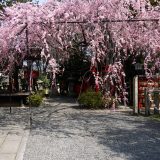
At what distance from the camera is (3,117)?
54.6ft

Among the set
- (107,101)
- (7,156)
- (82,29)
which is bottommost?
(7,156)

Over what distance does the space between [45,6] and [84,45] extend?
2.30 m

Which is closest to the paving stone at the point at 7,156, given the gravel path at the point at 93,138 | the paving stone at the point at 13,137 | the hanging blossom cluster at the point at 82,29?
the gravel path at the point at 93,138

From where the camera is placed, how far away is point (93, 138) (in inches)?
438

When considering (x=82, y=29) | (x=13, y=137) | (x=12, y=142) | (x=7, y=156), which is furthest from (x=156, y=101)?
(x=7, y=156)

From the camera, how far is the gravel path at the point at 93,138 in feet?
29.2

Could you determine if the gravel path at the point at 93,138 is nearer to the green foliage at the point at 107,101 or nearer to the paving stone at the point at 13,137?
the paving stone at the point at 13,137

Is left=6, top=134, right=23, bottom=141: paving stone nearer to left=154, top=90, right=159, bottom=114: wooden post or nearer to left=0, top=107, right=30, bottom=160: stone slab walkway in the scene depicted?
left=0, top=107, right=30, bottom=160: stone slab walkway

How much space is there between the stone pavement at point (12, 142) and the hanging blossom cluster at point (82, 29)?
7.06ft

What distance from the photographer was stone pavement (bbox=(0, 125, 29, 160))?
28.9ft

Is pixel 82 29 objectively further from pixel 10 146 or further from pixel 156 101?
pixel 10 146

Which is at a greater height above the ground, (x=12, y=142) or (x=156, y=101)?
(x=156, y=101)

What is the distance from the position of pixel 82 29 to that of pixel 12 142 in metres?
5.41

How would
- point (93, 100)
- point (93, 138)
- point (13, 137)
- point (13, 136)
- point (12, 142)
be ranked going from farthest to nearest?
point (93, 100) < point (13, 136) < point (13, 137) < point (93, 138) < point (12, 142)
